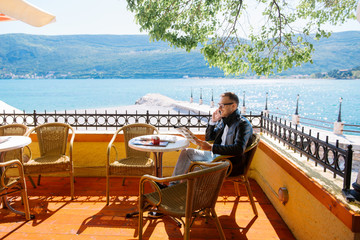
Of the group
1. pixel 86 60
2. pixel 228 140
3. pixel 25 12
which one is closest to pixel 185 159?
pixel 228 140

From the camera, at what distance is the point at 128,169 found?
3.23 m

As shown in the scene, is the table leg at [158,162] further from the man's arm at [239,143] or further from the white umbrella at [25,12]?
the white umbrella at [25,12]

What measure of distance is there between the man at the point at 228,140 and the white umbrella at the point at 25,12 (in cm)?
239

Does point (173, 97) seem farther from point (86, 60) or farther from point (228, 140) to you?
point (228, 140)

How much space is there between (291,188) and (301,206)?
294 mm

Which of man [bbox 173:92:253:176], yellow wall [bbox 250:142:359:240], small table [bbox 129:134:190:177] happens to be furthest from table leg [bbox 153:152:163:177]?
yellow wall [bbox 250:142:359:240]

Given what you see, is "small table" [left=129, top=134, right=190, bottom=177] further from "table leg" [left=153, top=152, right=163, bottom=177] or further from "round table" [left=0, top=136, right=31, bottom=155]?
"round table" [left=0, top=136, right=31, bottom=155]

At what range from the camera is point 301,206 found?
8.29ft

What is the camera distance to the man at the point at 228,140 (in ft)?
9.23

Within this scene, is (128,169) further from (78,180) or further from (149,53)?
(149,53)

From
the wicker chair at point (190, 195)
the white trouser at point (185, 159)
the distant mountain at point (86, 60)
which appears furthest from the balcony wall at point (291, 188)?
the distant mountain at point (86, 60)

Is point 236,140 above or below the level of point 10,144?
above

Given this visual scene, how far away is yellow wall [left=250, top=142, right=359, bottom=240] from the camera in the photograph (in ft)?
6.13

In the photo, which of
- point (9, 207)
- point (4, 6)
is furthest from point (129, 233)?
point (4, 6)
